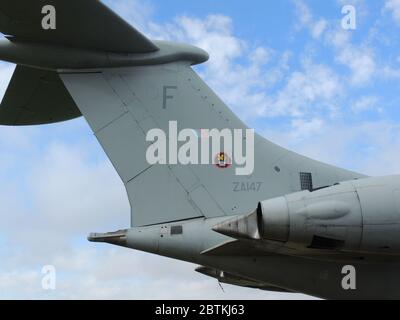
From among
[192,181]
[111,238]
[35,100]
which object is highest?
[35,100]

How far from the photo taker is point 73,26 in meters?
6.37

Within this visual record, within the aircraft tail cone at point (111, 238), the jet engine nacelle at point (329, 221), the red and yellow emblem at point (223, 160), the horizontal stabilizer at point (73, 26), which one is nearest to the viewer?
the jet engine nacelle at point (329, 221)

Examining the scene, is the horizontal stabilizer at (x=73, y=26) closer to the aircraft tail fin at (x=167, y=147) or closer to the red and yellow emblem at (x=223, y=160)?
the aircraft tail fin at (x=167, y=147)

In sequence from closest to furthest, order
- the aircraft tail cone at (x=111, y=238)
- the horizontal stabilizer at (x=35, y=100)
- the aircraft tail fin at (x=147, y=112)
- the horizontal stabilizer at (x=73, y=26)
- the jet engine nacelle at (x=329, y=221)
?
1. the jet engine nacelle at (x=329, y=221)
2. the horizontal stabilizer at (x=73, y=26)
3. the aircraft tail cone at (x=111, y=238)
4. the aircraft tail fin at (x=147, y=112)
5. the horizontal stabilizer at (x=35, y=100)

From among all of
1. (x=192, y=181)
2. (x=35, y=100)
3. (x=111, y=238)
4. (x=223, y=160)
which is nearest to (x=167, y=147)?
(x=192, y=181)

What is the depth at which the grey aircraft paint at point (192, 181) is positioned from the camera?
17.4ft

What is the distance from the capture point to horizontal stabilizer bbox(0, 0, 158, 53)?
5969mm

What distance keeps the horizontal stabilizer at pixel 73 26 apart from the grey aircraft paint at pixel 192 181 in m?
0.01

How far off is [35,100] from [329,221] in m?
4.10

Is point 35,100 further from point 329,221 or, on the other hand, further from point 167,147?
point 329,221

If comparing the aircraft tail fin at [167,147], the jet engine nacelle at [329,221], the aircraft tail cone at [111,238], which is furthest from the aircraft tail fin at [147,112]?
the jet engine nacelle at [329,221]

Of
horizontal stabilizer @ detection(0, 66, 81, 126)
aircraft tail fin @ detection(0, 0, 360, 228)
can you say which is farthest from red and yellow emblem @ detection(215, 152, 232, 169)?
horizontal stabilizer @ detection(0, 66, 81, 126)

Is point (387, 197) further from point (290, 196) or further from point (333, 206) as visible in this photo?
point (290, 196)

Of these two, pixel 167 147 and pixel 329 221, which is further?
pixel 167 147
